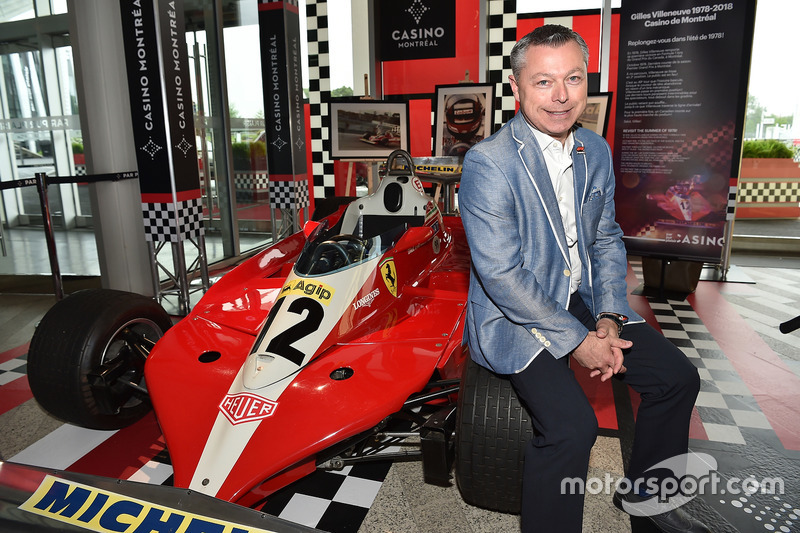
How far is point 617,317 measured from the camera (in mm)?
1683

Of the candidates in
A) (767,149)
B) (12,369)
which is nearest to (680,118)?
(767,149)

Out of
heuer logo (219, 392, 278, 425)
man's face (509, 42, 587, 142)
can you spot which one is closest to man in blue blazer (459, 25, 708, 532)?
→ man's face (509, 42, 587, 142)

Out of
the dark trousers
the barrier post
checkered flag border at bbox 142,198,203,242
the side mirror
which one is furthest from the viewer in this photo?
checkered flag border at bbox 142,198,203,242

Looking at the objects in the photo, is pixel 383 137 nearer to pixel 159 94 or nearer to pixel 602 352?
pixel 159 94

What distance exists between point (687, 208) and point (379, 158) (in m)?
2.99

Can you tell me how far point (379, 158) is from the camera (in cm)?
580

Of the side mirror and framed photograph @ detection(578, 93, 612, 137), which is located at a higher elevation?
framed photograph @ detection(578, 93, 612, 137)

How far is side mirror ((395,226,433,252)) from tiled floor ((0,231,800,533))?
966 millimetres

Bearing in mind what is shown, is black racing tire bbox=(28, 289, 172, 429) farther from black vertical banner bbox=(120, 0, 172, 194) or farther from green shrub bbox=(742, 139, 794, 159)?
green shrub bbox=(742, 139, 794, 159)

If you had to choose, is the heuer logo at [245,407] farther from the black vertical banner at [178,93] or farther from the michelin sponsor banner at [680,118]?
the michelin sponsor banner at [680,118]

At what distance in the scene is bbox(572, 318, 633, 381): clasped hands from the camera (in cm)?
154

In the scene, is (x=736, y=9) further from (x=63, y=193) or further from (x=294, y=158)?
(x=63, y=193)

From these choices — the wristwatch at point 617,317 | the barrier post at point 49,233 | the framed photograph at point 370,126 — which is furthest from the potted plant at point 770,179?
the barrier post at point 49,233

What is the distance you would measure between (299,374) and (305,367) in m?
0.05
